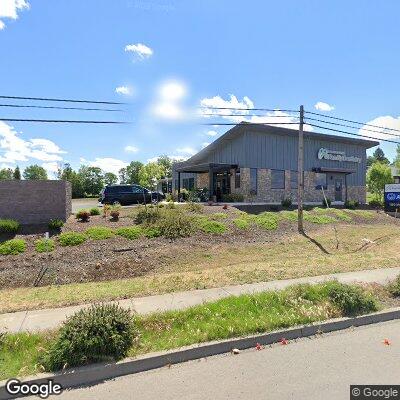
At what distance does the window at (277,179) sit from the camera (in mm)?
31047

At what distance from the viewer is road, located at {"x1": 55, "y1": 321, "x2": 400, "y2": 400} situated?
4055 millimetres

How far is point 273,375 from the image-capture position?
4.45 meters

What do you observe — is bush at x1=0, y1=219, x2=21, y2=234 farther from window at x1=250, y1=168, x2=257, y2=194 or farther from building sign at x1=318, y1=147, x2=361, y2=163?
building sign at x1=318, y1=147, x2=361, y2=163

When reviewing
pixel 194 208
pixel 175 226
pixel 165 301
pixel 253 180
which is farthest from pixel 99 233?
pixel 253 180

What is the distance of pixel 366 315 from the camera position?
21.0 feet

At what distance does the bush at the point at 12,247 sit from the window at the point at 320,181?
2618 cm

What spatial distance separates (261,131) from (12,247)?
21.9 meters

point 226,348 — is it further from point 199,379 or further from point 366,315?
point 366,315

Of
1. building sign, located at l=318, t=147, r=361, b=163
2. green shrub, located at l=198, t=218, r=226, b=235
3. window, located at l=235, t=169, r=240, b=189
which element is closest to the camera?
green shrub, located at l=198, t=218, r=226, b=235

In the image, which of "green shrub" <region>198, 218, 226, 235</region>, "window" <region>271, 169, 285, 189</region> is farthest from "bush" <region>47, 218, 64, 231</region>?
"window" <region>271, 169, 285, 189</region>

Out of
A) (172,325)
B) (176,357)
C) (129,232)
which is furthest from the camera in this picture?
(129,232)

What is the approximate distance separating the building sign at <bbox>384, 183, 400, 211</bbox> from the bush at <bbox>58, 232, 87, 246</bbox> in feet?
77.7

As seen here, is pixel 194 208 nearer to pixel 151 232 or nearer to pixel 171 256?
pixel 151 232

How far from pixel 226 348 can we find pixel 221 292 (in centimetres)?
292
